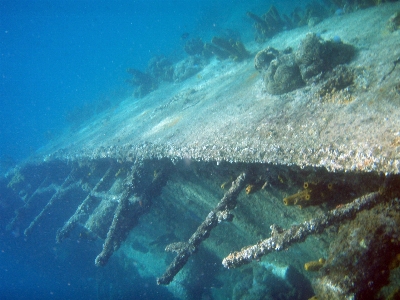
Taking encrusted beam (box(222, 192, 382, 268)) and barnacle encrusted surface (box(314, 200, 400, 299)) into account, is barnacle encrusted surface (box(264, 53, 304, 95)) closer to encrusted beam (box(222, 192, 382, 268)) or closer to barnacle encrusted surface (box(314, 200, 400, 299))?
encrusted beam (box(222, 192, 382, 268))

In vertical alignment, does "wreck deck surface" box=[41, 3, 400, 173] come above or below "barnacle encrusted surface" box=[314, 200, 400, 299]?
above

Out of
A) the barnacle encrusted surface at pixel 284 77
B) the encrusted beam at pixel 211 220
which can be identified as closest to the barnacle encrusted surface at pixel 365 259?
the encrusted beam at pixel 211 220

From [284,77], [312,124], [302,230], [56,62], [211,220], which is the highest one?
[56,62]

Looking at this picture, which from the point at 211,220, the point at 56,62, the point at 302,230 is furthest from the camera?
the point at 56,62

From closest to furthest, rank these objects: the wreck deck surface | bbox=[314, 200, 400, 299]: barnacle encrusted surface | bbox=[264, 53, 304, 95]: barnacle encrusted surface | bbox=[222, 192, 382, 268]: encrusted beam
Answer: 1. bbox=[314, 200, 400, 299]: barnacle encrusted surface
2. bbox=[222, 192, 382, 268]: encrusted beam
3. the wreck deck surface
4. bbox=[264, 53, 304, 95]: barnacle encrusted surface

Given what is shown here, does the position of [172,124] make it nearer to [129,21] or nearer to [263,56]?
[263,56]

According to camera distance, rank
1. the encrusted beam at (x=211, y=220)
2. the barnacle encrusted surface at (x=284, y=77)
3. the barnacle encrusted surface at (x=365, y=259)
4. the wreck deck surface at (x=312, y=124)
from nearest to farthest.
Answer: the barnacle encrusted surface at (x=365, y=259) < the wreck deck surface at (x=312, y=124) < the encrusted beam at (x=211, y=220) < the barnacle encrusted surface at (x=284, y=77)

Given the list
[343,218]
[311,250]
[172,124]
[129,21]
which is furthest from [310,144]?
[129,21]

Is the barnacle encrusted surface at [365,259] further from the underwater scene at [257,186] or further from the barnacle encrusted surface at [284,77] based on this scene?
the barnacle encrusted surface at [284,77]

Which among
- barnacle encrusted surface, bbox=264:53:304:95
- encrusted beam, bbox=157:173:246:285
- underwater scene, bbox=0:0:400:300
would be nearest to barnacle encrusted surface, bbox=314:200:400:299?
underwater scene, bbox=0:0:400:300

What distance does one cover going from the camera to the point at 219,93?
7.00 m

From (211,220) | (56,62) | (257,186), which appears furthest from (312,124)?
(56,62)

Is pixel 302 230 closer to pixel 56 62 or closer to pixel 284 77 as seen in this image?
pixel 284 77

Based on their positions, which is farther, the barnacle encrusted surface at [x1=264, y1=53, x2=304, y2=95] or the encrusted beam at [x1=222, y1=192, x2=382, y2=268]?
the barnacle encrusted surface at [x1=264, y1=53, x2=304, y2=95]
